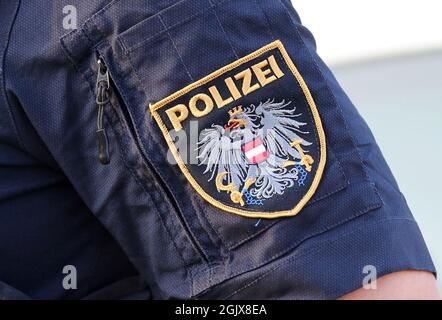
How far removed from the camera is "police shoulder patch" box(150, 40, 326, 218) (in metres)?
0.71

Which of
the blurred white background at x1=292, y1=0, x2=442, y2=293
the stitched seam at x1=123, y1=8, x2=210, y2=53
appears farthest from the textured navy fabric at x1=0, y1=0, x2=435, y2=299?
the blurred white background at x1=292, y1=0, x2=442, y2=293

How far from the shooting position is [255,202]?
712mm

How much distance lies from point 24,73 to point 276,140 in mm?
300

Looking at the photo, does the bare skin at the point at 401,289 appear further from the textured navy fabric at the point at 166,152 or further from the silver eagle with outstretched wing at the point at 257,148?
the silver eagle with outstretched wing at the point at 257,148

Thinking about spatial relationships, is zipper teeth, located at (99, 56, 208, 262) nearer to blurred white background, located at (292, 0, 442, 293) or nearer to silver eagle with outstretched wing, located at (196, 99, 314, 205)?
silver eagle with outstretched wing, located at (196, 99, 314, 205)

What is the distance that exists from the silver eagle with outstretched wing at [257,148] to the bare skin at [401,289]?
14 centimetres

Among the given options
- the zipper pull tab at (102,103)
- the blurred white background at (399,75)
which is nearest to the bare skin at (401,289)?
the zipper pull tab at (102,103)

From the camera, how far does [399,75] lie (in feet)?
4.72

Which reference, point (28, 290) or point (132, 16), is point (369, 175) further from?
point (28, 290)

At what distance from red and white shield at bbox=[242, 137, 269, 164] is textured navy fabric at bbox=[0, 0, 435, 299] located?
64 millimetres

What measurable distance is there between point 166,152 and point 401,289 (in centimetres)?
28

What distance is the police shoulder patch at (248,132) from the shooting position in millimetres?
713
